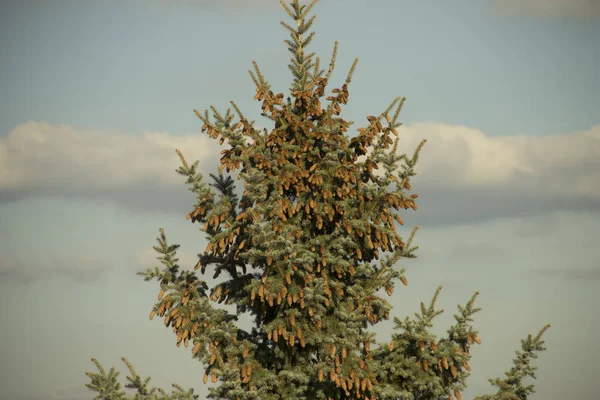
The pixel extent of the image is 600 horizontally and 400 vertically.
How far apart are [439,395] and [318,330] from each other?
10.1 feet

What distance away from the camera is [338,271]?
59.2 ft

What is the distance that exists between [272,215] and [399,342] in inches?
163

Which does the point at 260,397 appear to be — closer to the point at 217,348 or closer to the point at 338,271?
the point at 217,348

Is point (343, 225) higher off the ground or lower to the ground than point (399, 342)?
higher

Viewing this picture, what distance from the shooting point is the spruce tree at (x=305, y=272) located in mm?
17156

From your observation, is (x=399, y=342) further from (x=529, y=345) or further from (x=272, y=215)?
(x=272, y=215)

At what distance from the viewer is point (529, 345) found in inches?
677

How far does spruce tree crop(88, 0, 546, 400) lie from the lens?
17156 mm

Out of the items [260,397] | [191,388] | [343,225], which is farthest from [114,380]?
[343,225]

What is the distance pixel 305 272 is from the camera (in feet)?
56.5

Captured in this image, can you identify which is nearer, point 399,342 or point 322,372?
point 322,372

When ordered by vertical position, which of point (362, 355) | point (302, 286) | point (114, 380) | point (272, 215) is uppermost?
point (272, 215)

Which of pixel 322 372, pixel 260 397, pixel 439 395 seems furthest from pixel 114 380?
pixel 439 395

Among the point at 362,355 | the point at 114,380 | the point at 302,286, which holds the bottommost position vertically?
the point at 114,380
